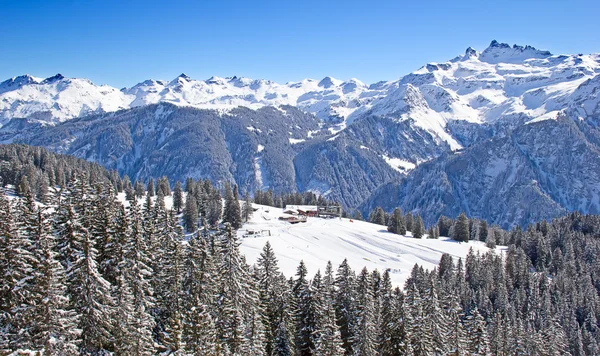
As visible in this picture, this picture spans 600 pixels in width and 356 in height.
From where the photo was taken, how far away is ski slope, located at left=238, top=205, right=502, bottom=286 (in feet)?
395

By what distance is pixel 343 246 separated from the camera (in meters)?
140

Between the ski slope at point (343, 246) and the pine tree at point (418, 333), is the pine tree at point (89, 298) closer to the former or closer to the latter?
the pine tree at point (418, 333)

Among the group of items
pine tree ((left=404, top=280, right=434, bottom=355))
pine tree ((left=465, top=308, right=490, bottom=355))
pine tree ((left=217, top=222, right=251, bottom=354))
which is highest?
pine tree ((left=217, top=222, right=251, bottom=354))

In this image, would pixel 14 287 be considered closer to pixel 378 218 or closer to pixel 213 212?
pixel 213 212

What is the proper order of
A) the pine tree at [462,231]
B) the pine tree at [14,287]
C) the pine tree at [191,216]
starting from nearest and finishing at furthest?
the pine tree at [14,287] → the pine tree at [191,216] → the pine tree at [462,231]

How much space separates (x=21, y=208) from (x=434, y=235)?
489 ft

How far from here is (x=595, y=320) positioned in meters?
116

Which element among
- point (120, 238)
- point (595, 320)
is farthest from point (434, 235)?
point (120, 238)

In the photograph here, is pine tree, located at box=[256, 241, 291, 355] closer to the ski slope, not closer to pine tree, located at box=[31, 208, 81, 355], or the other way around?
pine tree, located at box=[31, 208, 81, 355]

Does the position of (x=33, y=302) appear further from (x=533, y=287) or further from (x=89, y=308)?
(x=533, y=287)

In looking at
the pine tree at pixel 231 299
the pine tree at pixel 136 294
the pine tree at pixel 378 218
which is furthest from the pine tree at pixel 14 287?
the pine tree at pixel 378 218

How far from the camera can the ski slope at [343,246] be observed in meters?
120

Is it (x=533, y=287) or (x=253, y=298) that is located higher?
(x=253, y=298)

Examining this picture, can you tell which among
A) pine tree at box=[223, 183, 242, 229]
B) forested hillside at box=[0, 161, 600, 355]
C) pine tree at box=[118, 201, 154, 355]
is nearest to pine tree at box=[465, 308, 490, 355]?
forested hillside at box=[0, 161, 600, 355]
